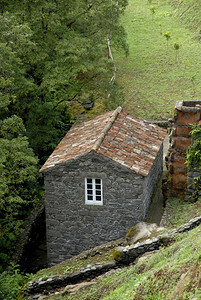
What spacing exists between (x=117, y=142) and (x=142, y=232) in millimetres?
3417

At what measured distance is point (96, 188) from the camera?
1356cm

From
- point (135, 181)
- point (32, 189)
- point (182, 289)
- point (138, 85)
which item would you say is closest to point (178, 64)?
point (138, 85)

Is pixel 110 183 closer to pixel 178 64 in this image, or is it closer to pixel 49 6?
pixel 49 6

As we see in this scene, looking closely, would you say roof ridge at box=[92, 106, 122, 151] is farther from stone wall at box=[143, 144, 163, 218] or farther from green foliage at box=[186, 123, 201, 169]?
green foliage at box=[186, 123, 201, 169]

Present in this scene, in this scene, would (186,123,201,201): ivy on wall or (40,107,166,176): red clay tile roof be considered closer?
(40,107,166,176): red clay tile roof

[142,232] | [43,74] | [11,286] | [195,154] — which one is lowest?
[11,286]

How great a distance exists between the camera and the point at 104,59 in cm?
2025

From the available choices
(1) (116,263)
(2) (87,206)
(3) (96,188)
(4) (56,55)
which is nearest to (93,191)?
(3) (96,188)

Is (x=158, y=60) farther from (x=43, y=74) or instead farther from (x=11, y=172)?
(x=11, y=172)

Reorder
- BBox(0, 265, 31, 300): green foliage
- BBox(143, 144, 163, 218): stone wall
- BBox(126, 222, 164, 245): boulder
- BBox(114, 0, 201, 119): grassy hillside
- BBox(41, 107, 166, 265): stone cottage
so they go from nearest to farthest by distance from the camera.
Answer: BBox(0, 265, 31, 300): green foliage < BBox(126, 222, 164, 245): boulder < BBox(41, 107, 166, 265): stone cottage < BBox(143, 144, 163, 218): stone wall < BBox(114, 0, 201, 119): grassy hillside

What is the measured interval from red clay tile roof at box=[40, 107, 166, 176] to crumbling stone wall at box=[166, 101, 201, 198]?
0.72 meters

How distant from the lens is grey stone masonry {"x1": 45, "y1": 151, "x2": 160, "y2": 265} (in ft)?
43.0

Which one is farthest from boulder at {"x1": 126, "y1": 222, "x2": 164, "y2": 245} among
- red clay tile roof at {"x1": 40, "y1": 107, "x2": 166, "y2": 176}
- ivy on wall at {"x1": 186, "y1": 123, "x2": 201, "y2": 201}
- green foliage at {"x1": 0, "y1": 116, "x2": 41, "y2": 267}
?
green foliage at {"x1": 0, "y1": 116, "x2": 41, "y2": 267}

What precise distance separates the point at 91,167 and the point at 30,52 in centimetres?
681
